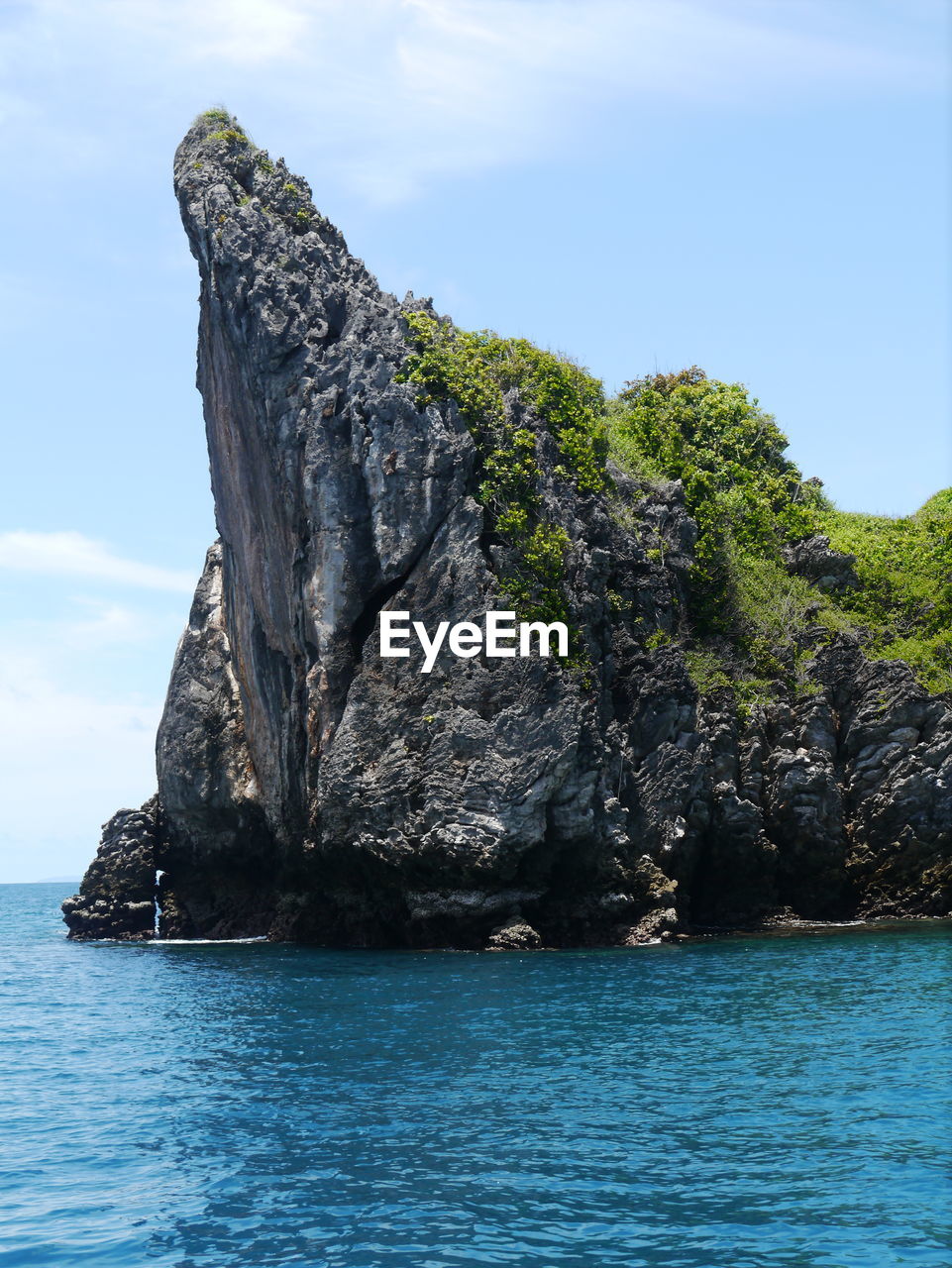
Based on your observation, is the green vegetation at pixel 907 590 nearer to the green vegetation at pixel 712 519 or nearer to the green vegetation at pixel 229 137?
the green vegetation at pixel 712 519

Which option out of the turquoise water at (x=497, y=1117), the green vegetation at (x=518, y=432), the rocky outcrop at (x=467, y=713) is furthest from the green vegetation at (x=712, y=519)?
the turquoise water at (x=497, y=1117)

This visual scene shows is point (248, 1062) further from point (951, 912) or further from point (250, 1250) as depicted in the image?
point (951, 912)

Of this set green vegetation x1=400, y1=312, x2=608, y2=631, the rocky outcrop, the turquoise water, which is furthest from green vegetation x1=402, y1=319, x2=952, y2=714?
the turquoise water

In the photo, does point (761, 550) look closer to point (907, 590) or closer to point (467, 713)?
point (907, 590)

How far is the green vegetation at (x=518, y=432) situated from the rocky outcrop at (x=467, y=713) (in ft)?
1.39

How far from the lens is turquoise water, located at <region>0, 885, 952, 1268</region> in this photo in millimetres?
11961

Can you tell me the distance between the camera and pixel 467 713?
32.4 m

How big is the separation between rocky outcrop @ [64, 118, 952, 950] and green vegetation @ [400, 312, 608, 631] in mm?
423

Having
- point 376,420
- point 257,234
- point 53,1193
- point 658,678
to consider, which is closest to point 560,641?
point 658,678

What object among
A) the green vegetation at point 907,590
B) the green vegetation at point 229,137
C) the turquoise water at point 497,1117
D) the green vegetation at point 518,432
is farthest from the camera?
the green vegetation at point 229,137

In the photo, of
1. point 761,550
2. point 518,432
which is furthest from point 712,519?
point 518,432

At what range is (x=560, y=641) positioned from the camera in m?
33.2

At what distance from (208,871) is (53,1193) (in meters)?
29.6

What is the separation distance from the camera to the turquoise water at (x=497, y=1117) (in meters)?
12.0
